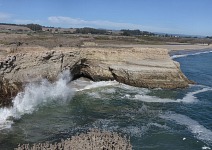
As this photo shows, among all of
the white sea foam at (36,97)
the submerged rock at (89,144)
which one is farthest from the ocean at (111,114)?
the submerged rock at (89,144)

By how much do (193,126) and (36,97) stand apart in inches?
649

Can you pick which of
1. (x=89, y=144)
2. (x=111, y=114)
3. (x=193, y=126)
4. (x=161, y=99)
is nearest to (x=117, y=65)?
(x=161, y=99)

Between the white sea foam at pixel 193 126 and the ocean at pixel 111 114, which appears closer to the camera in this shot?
the ocean at pixel 111 114

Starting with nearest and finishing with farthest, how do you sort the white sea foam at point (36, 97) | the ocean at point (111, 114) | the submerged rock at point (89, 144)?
the submerged rock at point (89, 144) → the ocean at point (111, 114) → the white sea foam at point (36, 97)

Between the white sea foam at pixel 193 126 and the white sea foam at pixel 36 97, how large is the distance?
11481 millimetres

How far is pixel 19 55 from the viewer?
117ft

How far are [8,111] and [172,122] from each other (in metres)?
14.8

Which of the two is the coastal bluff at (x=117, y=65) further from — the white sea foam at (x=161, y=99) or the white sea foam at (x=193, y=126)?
the white sea foam at (x=193, y=126)

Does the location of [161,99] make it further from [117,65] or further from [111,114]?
[111,114]

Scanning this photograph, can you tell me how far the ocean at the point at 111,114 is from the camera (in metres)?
25.9

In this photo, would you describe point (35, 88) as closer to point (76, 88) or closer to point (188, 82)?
point (76, 88)

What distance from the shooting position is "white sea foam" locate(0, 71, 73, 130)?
3008 cm

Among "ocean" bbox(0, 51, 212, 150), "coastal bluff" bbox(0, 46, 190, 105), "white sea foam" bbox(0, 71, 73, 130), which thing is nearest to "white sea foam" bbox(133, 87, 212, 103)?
"ocean" bbox(0, 51, 212, 150)

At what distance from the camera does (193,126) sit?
98.7 ft
